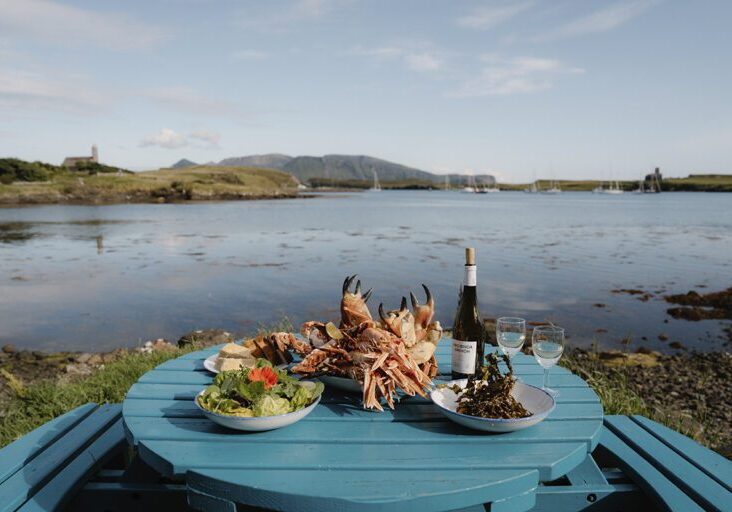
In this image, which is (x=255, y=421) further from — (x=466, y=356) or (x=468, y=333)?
(x=468, y=333)

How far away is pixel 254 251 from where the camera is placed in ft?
79.6

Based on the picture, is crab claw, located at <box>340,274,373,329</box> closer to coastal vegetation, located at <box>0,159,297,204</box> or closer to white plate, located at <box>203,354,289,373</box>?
white plate, located at <box>203,354,289,373</box>

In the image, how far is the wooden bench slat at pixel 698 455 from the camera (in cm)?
256

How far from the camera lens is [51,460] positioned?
8.85 feet

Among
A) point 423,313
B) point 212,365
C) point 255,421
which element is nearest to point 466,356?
point 423,313

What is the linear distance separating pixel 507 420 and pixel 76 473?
2.06 m

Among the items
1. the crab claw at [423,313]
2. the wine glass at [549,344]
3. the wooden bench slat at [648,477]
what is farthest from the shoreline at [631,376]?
the crab claw at [423,313]

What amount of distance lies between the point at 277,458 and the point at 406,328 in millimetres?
830

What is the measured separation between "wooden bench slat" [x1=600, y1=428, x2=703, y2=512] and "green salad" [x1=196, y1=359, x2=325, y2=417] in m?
1.65

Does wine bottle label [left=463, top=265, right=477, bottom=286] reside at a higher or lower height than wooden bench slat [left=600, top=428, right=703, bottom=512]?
higher

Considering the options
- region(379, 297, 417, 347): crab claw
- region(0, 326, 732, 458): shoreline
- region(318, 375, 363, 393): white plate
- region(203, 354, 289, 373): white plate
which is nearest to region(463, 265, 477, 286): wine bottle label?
region(379, 297, 417, 347): crab claw

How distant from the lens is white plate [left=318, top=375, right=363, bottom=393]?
2527 millimetres

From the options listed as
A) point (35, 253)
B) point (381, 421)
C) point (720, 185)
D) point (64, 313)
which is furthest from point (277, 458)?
point (720, 185)

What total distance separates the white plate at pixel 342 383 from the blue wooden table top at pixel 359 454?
5 cm
